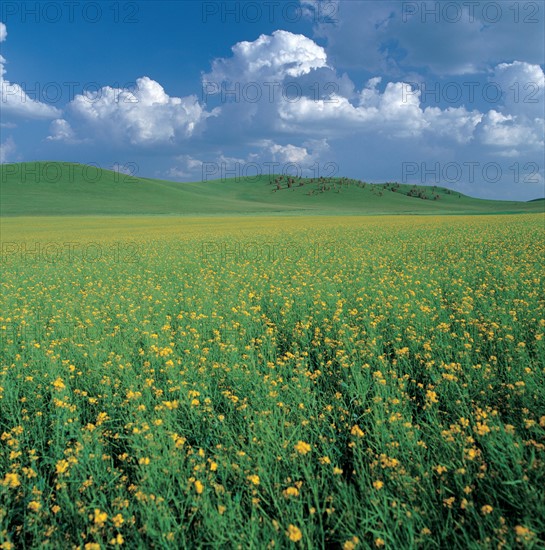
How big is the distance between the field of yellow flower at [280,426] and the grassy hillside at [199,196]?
82.2 m

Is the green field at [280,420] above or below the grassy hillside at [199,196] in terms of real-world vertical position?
below

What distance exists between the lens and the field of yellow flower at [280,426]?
2.68 m

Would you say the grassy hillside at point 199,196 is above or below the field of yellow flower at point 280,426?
above

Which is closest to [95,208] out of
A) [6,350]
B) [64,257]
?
[64,257]

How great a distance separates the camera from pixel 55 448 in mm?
3607

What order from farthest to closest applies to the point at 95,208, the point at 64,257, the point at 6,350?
the point at 95,208 → the point at 64,257 → the point at 6,350

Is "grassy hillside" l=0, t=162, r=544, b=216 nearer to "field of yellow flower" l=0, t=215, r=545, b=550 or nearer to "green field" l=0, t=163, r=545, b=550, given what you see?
"green field" l=0, t=163, r=545, b=550

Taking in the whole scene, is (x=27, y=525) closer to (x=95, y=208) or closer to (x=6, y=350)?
(x=6, y=350)

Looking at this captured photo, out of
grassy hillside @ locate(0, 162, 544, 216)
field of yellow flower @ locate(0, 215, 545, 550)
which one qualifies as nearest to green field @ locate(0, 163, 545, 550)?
field of yellow flower @ locate(0, 215, 545, 550)

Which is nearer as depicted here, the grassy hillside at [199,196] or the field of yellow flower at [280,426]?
the field of yellow flower at [280,426]

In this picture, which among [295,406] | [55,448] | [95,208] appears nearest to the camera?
[55,448]

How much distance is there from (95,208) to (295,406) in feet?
313

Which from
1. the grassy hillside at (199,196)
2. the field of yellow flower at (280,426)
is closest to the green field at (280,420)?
the field of yellow flower at (280,426)

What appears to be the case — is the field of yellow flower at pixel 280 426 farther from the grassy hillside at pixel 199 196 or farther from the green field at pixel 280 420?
the grassy hillside at pixel 199 196
